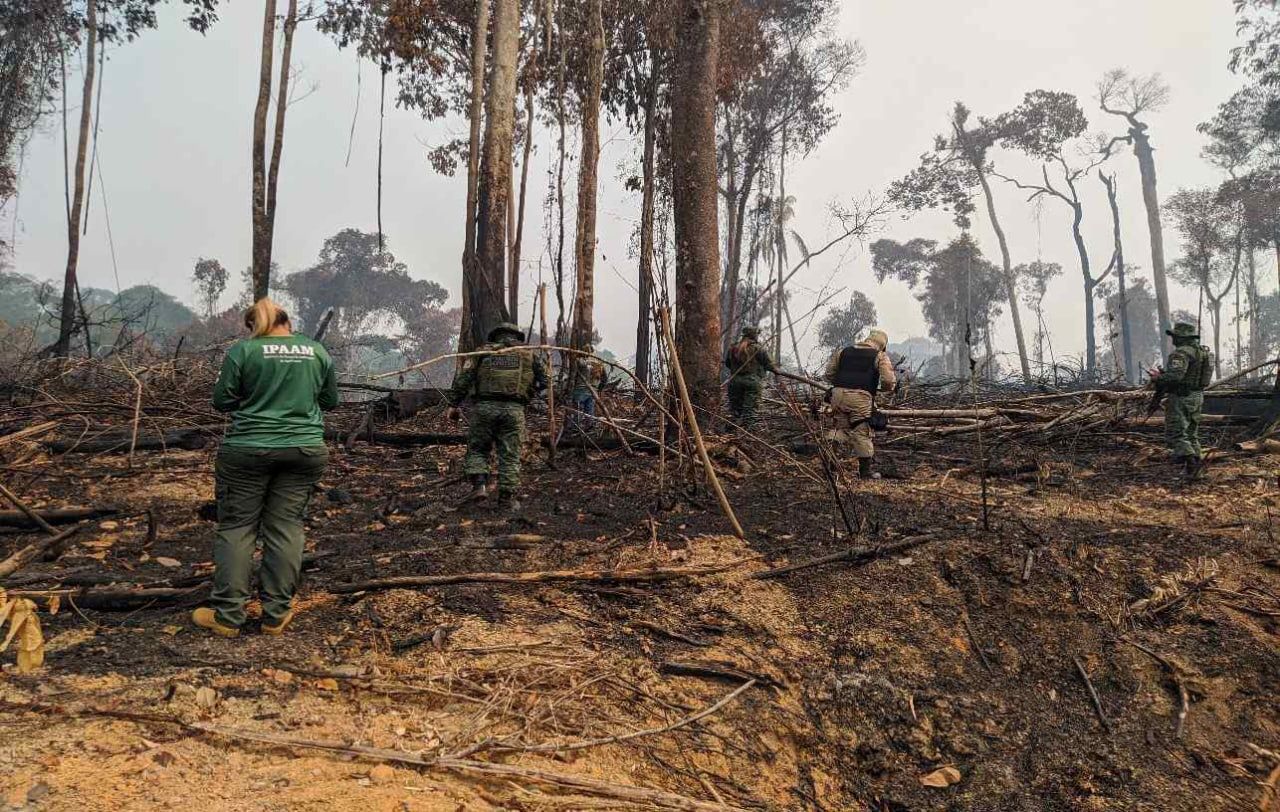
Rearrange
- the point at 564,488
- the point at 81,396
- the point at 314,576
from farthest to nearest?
the point at 81,396
the point at 564,488
the point at 314,576

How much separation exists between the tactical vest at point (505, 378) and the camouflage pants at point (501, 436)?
2.9 inches

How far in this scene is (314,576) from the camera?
3547mm

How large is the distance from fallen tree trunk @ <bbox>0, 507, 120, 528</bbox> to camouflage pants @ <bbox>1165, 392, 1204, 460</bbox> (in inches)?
349

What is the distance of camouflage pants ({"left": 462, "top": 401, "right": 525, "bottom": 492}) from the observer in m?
5.16

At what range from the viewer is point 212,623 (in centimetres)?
290

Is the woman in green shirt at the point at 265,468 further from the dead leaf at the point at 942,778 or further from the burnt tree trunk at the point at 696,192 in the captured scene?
the burnt tree trunk at the point at 696,192

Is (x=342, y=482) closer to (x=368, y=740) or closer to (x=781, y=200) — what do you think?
(x=368, y=740)

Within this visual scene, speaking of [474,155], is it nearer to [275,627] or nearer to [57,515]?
[57,515]

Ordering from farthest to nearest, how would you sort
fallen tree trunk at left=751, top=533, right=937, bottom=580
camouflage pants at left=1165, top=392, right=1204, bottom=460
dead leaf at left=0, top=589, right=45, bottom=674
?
camouflage pants at left=1165, top=392, right=1204, bottom=460 → fallen tree trunk at left=751, top=533, right=937, bottom=580 → dead leaf at left=0, top=589, right=45, bottom=674

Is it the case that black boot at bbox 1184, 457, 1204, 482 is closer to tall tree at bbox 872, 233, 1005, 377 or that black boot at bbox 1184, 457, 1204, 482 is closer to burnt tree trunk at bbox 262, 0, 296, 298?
burnt tree trunk at bbox 262, 0, 296, 298

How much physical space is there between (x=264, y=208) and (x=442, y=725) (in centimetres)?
1084

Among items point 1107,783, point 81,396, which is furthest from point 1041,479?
point 81,396

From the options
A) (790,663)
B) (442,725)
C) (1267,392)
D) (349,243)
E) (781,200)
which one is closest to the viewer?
(442,725)

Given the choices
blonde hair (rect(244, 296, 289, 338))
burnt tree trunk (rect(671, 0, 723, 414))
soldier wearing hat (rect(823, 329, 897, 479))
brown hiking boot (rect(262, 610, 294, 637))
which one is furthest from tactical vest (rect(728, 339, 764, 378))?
brown hiking boot (rect(262, 610, 294, 637))
